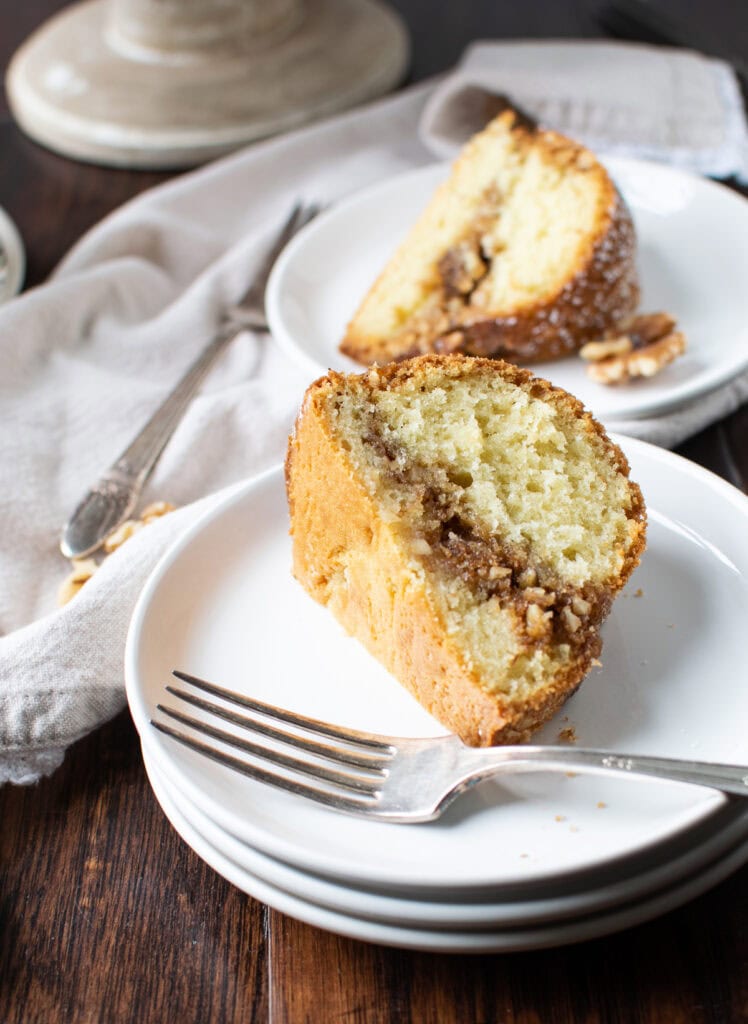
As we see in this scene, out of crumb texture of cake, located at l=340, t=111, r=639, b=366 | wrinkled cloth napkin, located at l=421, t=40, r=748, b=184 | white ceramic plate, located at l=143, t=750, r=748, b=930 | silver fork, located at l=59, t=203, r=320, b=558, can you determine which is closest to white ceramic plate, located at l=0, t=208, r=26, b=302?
silver fork, located at l=59, t=203, r=320, b=558

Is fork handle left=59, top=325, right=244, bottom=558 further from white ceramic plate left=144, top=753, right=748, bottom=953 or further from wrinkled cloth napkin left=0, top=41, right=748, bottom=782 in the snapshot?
white ceramic plate left=144, top=753, right=748, bottom=953

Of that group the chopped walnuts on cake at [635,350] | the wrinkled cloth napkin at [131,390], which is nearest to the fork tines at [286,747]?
the wrinkled cloth napkin at [131,390]

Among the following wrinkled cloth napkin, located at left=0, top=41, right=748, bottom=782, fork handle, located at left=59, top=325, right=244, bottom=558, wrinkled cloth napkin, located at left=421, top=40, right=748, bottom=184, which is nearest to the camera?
wrinkled cloth napkin, located at left=0, top=41, right=748, bottom=782

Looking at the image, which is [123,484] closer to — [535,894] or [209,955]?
[209,955]

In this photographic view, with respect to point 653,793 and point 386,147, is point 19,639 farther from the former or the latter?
point 386,147

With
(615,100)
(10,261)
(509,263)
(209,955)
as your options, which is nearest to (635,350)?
(509,263)

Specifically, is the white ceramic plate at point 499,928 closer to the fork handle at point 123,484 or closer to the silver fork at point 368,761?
the silver fork at point 368,761
